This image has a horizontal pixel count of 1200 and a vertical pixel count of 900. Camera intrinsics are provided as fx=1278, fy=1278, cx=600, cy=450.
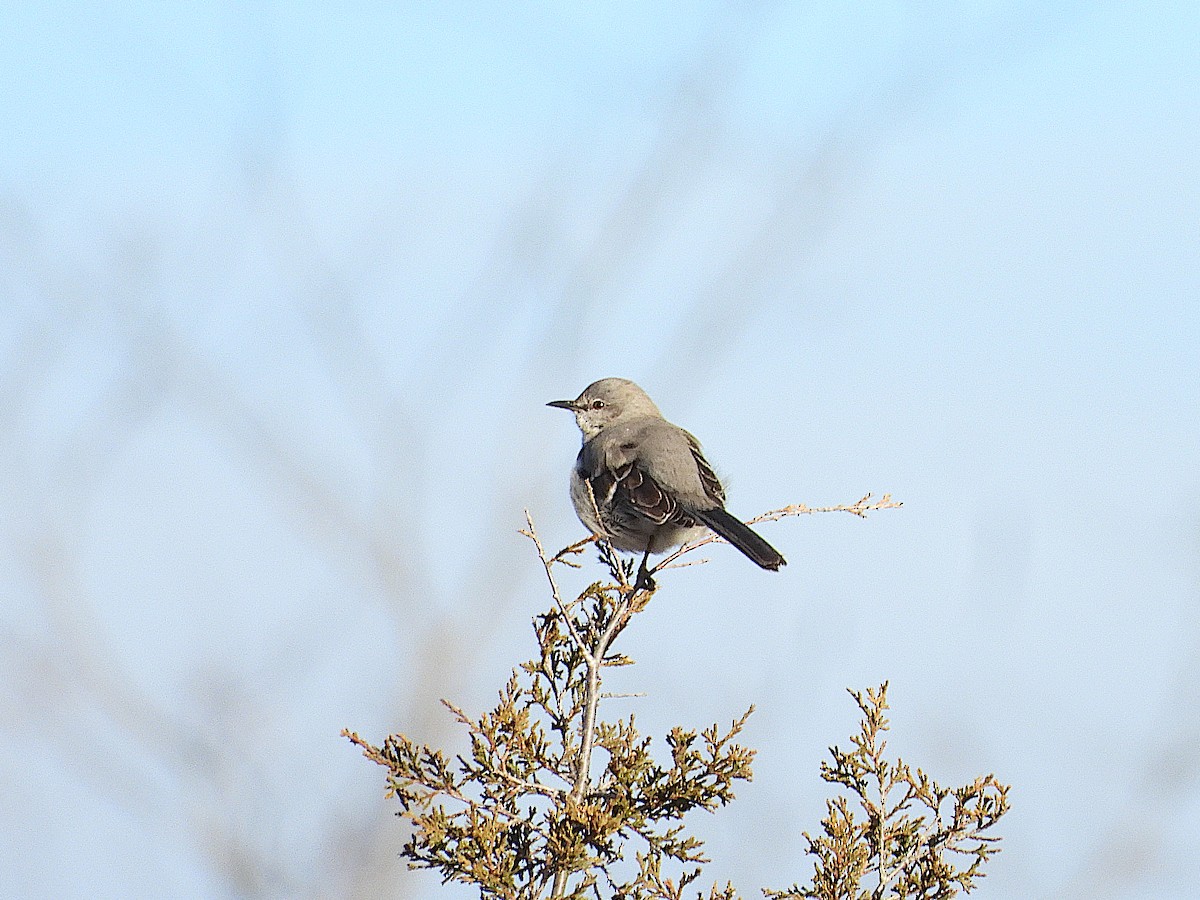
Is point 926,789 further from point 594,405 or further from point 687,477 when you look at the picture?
point 594,405

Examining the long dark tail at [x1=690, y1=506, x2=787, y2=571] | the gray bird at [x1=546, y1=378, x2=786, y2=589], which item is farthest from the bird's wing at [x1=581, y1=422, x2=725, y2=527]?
the long dark tail at [x1=690, y1=506, x2=787, y2=571]

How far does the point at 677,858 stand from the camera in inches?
133

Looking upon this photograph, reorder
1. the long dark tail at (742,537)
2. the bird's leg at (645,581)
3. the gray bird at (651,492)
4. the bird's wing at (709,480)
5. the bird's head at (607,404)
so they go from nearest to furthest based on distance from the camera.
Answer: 1. the bird's leg at (645,581)
2. the long dark tail at (742,537)
3. the gray bird at (651,492)
4. the bird's wing at (709,480)
5. the bird's head at (607,404)

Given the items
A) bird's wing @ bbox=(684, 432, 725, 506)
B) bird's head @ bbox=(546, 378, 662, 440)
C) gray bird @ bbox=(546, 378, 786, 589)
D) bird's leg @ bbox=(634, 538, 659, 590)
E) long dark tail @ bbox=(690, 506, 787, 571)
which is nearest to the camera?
bird's leg @ bbox=(634, 538, 659, 590)

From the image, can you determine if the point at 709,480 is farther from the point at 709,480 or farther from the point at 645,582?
the point at 645,582

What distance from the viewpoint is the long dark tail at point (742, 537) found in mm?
4902

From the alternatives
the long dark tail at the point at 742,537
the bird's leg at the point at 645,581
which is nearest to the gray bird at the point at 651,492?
the long dark tail at the point at 742,537

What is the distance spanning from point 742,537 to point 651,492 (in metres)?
0.67

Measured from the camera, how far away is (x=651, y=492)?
5629 millimetres

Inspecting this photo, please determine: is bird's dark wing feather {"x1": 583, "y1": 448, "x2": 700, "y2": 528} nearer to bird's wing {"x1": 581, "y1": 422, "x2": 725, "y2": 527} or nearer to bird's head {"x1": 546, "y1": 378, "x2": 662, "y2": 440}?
bird's wing {"x1": 581, "y1": 422, "x2": 725, "y2": 527}

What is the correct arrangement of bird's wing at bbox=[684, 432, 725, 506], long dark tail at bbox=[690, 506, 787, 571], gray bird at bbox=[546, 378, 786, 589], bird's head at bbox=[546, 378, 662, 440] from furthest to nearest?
bird's head at bbox=[546, 378, 662, 440]
bird's wing at bbox=[684, 432, 725, 506]
gray bird at bbox=[546, 378, 786, 589]
long dark tail at bbox=[690, 506, 787, 571]

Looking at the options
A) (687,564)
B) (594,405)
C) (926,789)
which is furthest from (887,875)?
(594,405)

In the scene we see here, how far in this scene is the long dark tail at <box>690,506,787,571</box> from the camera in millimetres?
4902

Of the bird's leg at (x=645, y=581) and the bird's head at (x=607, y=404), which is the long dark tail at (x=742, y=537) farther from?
the bird's head at (x=607, y=404)
